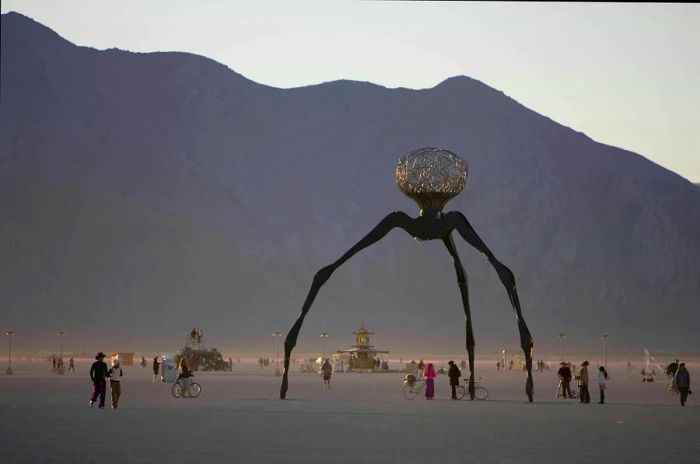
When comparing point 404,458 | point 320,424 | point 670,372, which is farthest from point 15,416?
point 670,372

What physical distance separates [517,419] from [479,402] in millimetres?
9794

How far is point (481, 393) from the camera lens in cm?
4312

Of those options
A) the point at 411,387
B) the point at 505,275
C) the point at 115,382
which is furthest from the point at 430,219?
the point at 115,382

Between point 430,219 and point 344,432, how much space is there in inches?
465

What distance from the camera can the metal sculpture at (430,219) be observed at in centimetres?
3562

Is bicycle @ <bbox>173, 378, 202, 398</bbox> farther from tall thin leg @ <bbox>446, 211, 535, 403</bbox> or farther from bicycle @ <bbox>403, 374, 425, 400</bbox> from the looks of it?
tall thin leg @ <bbox>446, 211, 535, 403</bbox>

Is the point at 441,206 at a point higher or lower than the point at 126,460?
higher

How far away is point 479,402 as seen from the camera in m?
39.8

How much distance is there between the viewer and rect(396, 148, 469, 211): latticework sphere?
36844 mm

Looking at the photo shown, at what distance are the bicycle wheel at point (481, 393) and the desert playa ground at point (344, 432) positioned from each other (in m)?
4.16

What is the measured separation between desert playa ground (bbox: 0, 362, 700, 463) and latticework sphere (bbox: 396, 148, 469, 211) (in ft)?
20.3

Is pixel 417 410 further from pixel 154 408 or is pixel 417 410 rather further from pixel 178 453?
pixel 178 453

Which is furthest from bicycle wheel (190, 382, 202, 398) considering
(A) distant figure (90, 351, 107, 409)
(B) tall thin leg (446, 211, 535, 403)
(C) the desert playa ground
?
(B) tall thin leg (446, 211, 535, 403)

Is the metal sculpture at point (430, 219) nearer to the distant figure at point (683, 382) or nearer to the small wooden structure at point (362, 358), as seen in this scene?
the distant figure at point (683, 382)
